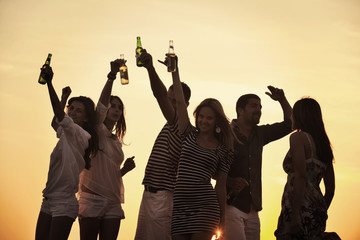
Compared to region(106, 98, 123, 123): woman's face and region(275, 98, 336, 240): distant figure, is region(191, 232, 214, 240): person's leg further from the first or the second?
region(106, 98, 123, 123): woman's face

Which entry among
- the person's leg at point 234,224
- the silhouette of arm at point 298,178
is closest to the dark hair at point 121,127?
the person's leg at point 234,224

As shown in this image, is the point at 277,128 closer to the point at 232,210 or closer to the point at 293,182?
the point at 232,210

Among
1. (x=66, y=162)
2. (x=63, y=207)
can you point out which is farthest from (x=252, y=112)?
(x=63, y=207)

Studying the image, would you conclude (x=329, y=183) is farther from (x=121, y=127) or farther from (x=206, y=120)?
(x=121, y=127)

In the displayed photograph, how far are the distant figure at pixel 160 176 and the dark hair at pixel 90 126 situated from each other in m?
0.99

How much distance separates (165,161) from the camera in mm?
5438

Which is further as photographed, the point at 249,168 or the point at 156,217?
the point at 249,168

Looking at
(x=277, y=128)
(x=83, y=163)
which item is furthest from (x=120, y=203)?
(x=277, y=128)

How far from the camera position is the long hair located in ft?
17.7

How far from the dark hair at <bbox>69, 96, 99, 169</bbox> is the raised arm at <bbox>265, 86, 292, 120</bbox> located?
2.40 metres

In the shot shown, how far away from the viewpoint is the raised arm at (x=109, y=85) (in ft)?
20.6

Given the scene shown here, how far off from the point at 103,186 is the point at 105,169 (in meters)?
0.22

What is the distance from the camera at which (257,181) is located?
6.31 metres

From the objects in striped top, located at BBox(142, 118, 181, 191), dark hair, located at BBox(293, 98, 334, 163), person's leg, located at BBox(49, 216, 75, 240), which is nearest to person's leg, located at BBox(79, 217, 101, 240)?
person's leg, located at BBox(49, 216, 75, 240)
